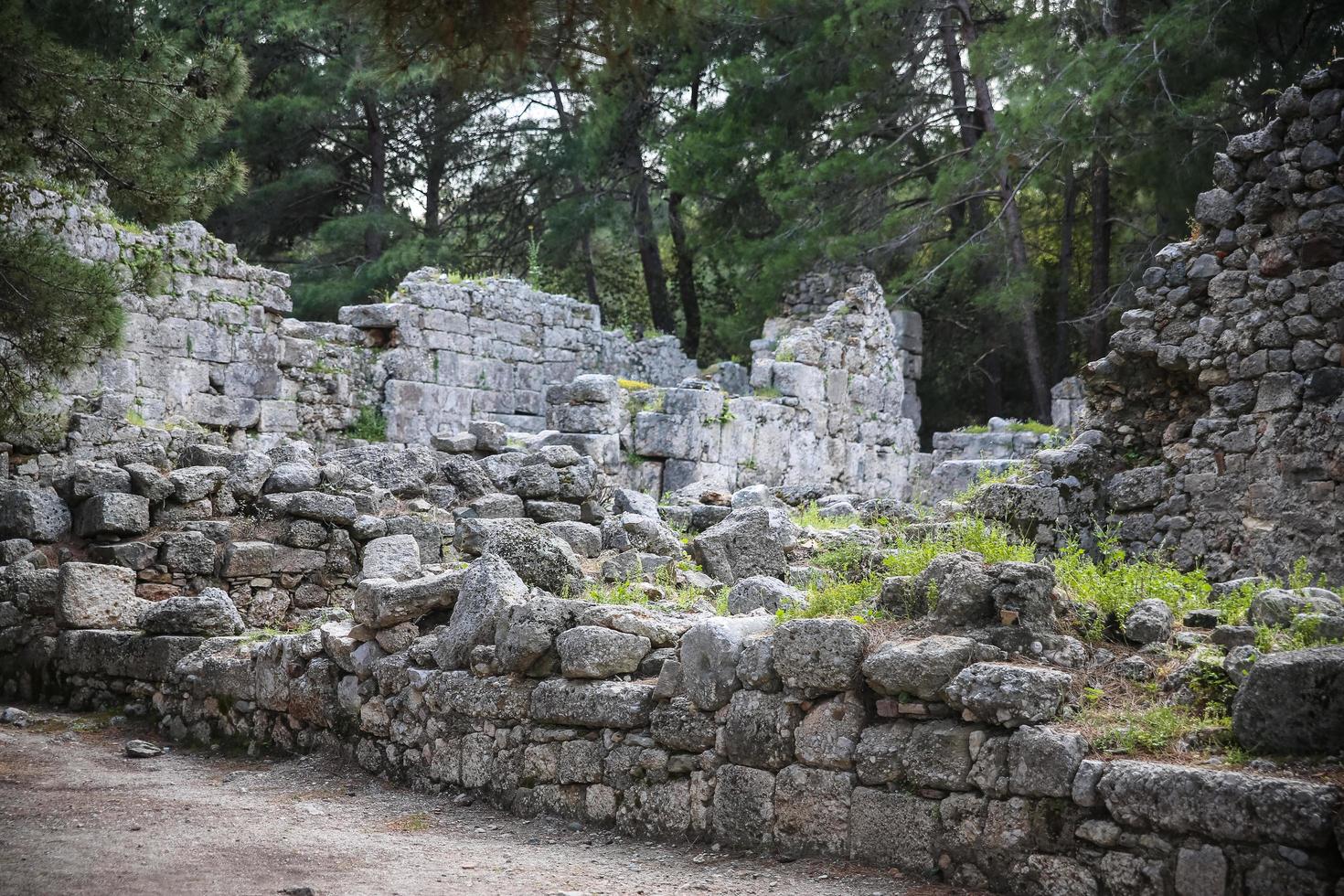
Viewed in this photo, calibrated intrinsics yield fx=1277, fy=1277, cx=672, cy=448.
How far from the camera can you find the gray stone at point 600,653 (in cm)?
578

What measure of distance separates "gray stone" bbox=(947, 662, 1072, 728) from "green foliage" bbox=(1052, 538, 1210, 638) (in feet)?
2.46

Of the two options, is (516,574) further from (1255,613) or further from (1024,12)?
(1024,12)

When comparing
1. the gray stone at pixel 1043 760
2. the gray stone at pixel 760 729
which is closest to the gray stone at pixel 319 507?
the gray stone at pixel 760 729

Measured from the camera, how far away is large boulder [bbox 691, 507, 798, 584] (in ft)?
27.4

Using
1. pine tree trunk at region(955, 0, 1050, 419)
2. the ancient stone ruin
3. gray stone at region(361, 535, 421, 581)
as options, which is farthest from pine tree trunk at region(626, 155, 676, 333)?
gray stone at region(361, 535, 421, 581)

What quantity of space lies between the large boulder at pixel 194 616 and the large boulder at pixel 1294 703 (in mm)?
6283

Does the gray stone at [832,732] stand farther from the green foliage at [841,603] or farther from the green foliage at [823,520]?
the green foliage at [823,520]

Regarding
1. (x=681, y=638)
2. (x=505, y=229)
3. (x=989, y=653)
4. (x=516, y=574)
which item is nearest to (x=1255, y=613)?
(x=989, y=653)

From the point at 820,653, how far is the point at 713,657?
0.56 meters

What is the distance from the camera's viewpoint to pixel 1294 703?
400cm

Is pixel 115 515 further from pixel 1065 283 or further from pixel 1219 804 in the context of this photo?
pixel 1065 283

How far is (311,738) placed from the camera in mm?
7250

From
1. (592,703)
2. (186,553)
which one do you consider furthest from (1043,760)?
(186,553)

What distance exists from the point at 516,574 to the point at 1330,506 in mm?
5216
